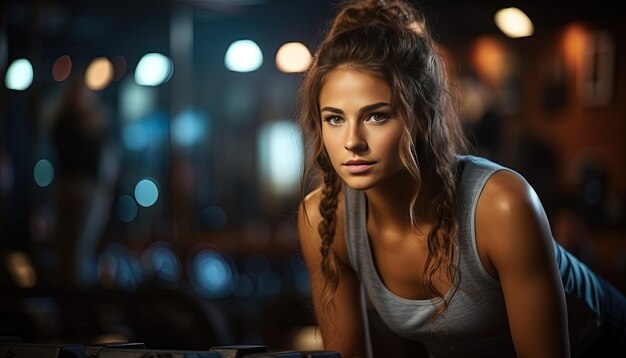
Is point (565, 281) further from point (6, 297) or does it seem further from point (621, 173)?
point (621, 173)

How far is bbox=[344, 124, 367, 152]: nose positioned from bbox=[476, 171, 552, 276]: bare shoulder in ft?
1.02

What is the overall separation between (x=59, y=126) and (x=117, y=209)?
6.22m

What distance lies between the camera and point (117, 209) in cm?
1198

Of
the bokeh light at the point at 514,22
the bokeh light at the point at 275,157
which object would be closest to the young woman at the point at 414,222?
the bokeh light at the point at 514,22

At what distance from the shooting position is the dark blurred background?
5188 mm

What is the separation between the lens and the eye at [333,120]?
208 cm

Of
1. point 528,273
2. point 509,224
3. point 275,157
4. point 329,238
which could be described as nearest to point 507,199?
point 509,224

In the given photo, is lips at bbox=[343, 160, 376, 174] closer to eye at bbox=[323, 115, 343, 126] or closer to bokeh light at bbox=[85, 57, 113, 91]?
eye at bbox=[323, 115, 343, 126]

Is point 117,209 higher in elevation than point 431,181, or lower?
lower

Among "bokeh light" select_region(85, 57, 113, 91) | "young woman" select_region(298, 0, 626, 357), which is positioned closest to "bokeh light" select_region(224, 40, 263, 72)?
"bokeh light" select_region(85, 57, 113, 91)

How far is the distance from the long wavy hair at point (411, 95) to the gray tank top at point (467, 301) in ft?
0.10

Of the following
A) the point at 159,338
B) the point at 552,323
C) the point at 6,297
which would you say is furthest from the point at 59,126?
the point at 552,323

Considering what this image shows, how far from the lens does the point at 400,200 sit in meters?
2.26

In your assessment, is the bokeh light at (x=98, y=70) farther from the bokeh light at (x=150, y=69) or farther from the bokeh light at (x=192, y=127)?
the bokeh light at (x=192, y=127)
